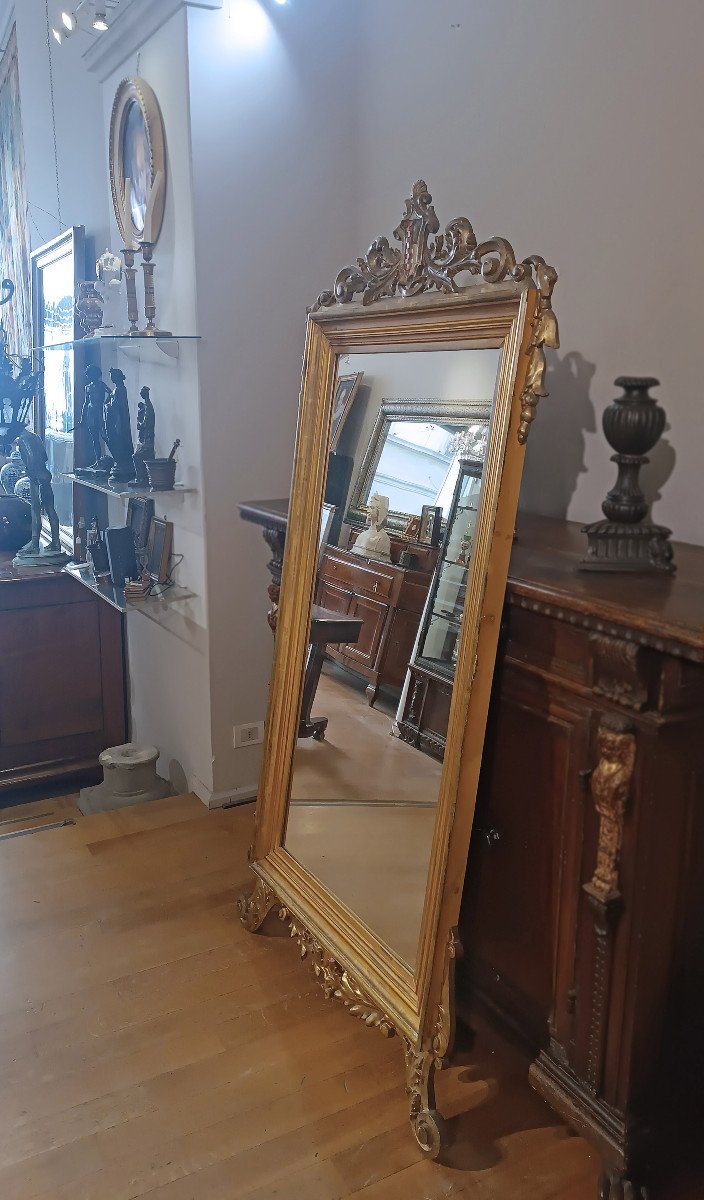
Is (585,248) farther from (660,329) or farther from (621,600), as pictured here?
(621,600)

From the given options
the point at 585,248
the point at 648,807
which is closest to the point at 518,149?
the point at 585,248

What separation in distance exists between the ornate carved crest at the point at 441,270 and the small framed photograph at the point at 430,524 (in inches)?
10.4

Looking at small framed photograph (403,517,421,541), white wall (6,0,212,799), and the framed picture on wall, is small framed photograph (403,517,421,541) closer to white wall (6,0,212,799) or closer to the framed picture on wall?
white wall (6,0,212,799)

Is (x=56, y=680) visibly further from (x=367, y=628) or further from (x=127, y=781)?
(x=367, y=628)

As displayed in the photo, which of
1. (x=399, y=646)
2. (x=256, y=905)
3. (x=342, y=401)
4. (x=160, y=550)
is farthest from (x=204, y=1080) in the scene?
(x=160, y=550)

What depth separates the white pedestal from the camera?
10.7 feet

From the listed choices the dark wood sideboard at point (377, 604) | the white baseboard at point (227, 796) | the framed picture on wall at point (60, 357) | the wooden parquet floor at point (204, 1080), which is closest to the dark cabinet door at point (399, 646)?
the dark wood sideboard at point (377, 604)

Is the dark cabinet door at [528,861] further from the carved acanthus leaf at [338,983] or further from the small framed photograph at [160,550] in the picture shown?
the small framed photograph at [160,550]

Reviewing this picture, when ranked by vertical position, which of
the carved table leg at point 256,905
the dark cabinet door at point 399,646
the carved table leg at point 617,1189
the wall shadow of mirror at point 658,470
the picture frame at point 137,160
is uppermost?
the picture frame at point 137,160

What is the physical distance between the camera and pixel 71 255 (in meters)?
3.88

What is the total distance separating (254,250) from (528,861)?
2.07m

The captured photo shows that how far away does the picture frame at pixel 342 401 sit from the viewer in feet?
6.69

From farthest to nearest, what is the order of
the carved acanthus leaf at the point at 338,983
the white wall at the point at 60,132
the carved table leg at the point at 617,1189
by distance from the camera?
1. the white wall at the point at 60,132
2. the carved acanthus leaf at the point at 338,983
3. the carved table leg at the point at 617,1189

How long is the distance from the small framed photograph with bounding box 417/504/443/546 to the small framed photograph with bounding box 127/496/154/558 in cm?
169
